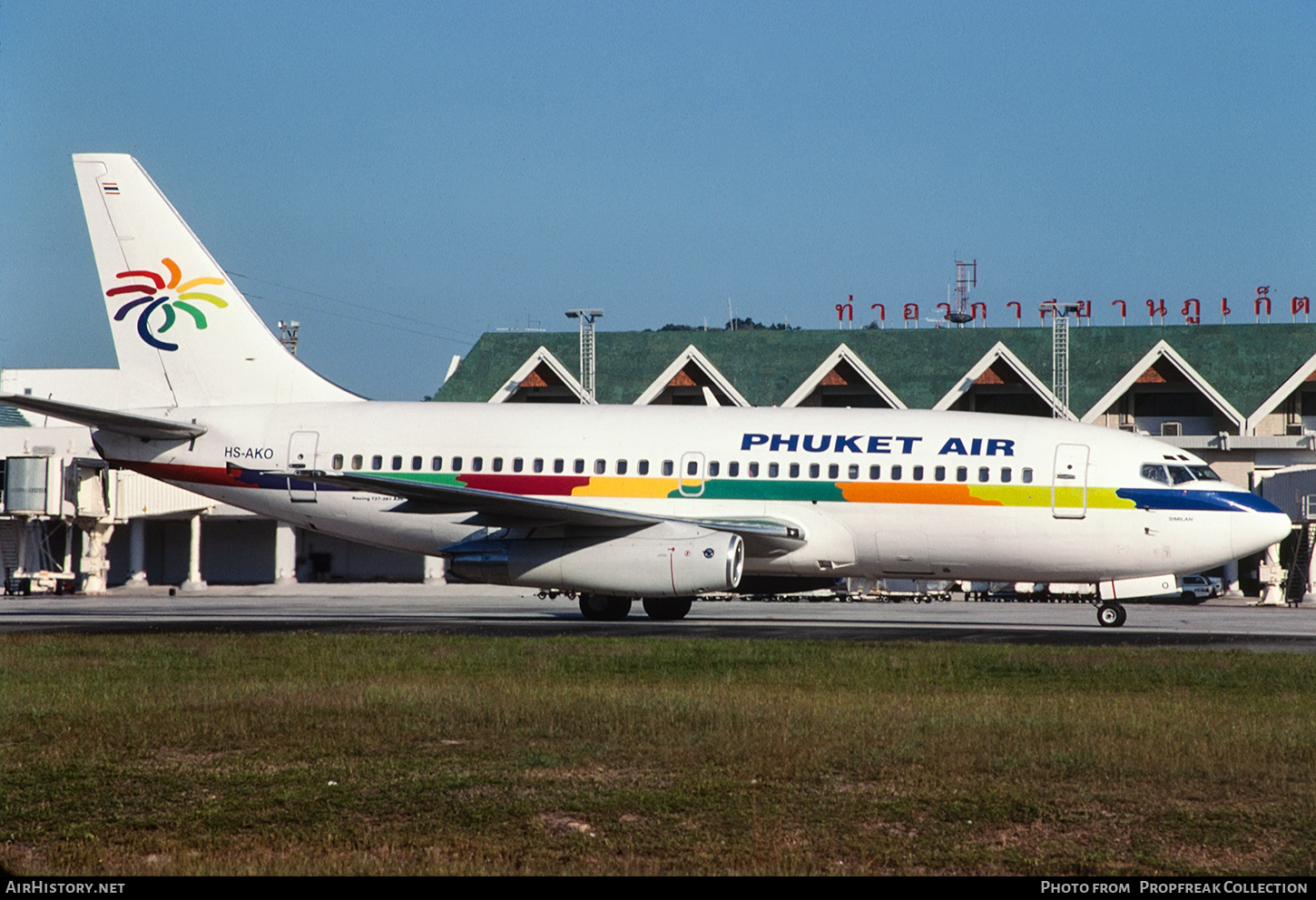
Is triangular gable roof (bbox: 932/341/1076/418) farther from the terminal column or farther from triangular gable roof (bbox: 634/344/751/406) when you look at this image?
the terminal column

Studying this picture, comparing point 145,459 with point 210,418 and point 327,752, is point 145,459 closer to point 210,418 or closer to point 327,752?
point 210,418

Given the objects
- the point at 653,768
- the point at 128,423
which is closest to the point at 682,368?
the point at 128,423

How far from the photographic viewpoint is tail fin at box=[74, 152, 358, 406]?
1267 inches

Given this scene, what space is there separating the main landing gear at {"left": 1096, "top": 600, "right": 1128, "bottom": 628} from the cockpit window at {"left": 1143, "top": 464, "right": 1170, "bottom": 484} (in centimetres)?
292

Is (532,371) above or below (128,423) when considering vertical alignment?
above

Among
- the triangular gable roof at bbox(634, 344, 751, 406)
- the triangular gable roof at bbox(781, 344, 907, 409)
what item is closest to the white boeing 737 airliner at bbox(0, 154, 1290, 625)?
the triangular gable roof at bbox(634, 344, 751, 406)

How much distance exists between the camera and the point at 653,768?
11.6 m

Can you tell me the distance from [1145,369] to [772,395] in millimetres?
15833

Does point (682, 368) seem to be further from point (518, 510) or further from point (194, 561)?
point (518, 510)

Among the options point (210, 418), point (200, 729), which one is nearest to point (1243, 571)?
point (210, 418)

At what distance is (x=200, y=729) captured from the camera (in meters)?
13.2

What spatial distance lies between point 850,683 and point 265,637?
10.8 m

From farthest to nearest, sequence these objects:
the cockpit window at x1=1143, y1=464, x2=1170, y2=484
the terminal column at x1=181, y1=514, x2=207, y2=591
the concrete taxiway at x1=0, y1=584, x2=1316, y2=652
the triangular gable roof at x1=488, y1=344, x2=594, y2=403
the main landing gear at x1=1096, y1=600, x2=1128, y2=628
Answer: the triangular gable roof at x1=488, y1=344, x2=594, y2=403
the terminal column at x1=181, y1=514, x2=207, y2=591
the main landing gear at x1=1096, y1=600, x2=1128, y2=628
the cockpit window at x1=1143, y1=464, x2=1170, y2=484
the concrete taxiway at x1=0, y1=584, x2=1316, y2=652

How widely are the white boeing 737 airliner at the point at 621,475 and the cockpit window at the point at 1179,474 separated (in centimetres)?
7
